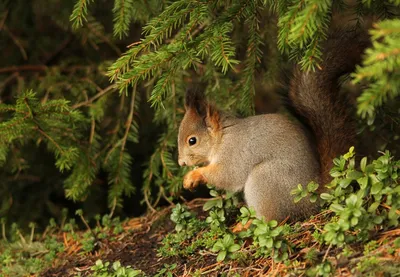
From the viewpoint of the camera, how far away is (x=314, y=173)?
209 cm

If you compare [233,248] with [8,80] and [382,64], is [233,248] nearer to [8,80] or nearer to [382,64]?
[382,64]

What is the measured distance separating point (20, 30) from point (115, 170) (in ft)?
4.16

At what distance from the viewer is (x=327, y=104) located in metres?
2.12

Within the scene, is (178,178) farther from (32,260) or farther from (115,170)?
(32,260)

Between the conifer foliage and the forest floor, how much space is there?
24 cm

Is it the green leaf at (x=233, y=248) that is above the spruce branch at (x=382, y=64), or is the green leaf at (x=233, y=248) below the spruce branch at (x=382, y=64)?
below

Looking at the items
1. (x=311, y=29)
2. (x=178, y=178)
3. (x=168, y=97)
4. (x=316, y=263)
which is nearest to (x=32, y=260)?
(x=178, y=178)

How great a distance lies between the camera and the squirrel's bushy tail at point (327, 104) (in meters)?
2.07

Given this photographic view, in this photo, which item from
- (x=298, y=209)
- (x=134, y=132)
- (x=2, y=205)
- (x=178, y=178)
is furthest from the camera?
(x=2, y=205)

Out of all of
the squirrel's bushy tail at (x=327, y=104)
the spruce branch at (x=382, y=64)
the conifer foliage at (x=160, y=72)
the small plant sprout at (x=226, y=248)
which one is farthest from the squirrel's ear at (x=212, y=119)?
the spruce branch at (x=382, y=64)

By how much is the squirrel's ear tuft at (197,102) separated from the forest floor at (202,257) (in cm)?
Answer: 51

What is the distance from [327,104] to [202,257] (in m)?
0.74

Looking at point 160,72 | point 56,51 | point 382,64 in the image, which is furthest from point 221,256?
point 56,51

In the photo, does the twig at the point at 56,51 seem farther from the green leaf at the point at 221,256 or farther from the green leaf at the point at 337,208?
the green leaf at the point at 337,208
